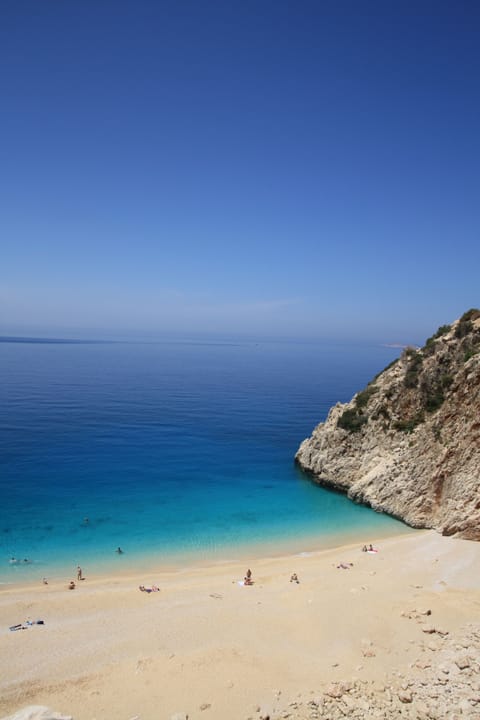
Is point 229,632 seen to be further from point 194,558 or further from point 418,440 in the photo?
point 418,440

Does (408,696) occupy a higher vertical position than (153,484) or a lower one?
higher

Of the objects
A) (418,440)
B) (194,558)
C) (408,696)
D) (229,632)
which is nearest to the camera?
(408,696)

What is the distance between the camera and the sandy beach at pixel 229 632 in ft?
44.2

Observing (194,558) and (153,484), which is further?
(153,484)

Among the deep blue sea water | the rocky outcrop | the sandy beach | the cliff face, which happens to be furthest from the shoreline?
the rocky outcrop

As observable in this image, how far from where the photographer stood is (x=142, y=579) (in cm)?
2308

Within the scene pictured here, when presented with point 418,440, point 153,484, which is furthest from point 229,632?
point 153,484

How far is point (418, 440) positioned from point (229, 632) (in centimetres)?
2019

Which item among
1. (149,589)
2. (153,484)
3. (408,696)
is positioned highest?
(408,696)

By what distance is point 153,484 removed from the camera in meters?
37.3

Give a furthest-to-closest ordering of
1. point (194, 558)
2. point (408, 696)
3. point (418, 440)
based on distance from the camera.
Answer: point (418, 440) < point (194, 558) < point (408, 696)

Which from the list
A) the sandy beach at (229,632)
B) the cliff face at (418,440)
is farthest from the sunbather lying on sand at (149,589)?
the cliff face at (418,440)

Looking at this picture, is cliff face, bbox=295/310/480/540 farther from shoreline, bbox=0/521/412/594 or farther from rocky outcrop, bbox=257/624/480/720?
rocky outcrop, bbox=257/624/480/720

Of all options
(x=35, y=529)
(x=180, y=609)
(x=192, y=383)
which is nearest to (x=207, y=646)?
(x=180, y=609)
